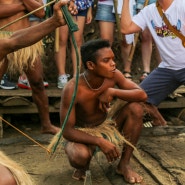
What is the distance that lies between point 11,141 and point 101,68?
176 centimetres

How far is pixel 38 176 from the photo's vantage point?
4.43m

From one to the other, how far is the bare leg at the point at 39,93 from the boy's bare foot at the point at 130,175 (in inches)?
54.6

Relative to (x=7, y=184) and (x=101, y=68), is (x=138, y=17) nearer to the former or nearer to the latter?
(x=101, y=68)

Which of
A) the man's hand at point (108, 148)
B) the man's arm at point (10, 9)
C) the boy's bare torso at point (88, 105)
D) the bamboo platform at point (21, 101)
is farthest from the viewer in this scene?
the bamboo platform at point (21, 101)

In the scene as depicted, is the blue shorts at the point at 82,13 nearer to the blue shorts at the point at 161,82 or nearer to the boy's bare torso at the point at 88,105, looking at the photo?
the blue shorts at the point at 161,82

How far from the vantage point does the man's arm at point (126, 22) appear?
533cm

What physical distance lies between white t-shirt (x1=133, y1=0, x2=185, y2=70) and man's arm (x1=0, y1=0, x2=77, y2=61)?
2.24 metres

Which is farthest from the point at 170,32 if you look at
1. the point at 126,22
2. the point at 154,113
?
the point at 154,113

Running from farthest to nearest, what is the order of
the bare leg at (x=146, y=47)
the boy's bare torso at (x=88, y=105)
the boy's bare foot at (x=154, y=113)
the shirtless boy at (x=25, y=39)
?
the bare leg at (x=146, y=47), the boy's bare foot at (x=154, y=113), the boy's bare torso at (x=88, y=105), the shirtless boy at (x=25, y=39)

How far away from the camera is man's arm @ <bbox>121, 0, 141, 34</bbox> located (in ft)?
17.5

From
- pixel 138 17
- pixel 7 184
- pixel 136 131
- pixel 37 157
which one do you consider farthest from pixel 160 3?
pixel 7 184

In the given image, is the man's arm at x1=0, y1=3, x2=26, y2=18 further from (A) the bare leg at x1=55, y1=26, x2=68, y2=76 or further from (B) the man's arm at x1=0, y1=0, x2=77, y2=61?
(B) the man's arm at x1=0, y1=0, x2=77, y2=61

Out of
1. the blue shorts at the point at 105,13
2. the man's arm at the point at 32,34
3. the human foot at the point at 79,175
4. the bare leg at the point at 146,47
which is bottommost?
the human foot at the point at 79,175

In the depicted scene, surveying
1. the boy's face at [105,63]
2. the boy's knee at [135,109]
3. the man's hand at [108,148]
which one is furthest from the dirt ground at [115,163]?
the boy's face at [105,63]
